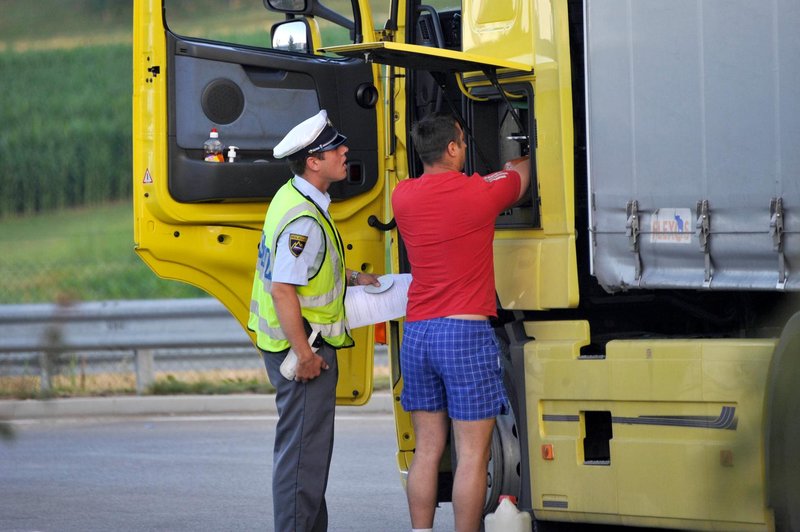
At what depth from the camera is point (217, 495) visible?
7523 millimetres

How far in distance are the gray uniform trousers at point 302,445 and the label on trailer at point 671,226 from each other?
4.68 feet

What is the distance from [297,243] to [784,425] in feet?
7.80

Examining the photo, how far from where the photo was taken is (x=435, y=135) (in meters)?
5.05

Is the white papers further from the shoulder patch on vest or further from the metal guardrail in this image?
the metal guardrail

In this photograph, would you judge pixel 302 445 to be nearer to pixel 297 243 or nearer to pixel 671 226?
pixel 297 243

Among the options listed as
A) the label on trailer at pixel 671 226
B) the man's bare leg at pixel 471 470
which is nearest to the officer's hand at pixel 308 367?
the man's bare leg at pixel 471 470

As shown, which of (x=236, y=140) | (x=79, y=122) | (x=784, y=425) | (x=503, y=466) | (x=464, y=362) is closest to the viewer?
(x=784, y=425)

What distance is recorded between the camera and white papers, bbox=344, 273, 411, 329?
5.45 metres

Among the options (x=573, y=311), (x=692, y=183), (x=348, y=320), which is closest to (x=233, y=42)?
(x=348, y=320)

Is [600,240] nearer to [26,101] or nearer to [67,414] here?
[67,414]

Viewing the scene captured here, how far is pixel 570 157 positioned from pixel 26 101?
21.0 m

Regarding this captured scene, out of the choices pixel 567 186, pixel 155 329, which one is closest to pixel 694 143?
pixel 567 186

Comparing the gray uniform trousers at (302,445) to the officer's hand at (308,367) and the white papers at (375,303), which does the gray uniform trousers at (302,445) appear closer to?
the officer's hand at (308,367)

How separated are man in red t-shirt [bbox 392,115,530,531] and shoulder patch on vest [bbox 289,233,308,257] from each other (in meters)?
0.40
